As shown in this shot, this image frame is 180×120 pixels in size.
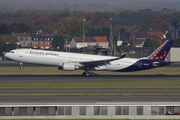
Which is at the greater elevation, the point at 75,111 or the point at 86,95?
the point at 75,111

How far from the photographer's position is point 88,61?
57.8m

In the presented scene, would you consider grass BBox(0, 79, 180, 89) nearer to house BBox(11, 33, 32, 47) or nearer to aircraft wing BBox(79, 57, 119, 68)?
aircraft wing BBox(79, 57, 119, 68)

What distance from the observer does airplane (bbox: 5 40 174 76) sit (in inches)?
2267

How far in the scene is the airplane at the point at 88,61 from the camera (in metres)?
57.6

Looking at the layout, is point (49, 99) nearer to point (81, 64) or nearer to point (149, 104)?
point (149, 104)

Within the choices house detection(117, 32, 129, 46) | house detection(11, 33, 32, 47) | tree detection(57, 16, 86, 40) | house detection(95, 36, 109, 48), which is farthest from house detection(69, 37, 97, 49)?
tree detection(57, 16, 86, 40)

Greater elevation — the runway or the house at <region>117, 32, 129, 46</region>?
the house at <region>117, 32, 129, 46</region>

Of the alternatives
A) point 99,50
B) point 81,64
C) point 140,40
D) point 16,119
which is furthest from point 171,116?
point 140,40

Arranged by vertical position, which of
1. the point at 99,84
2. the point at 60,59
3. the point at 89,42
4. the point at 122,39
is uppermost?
the point at 122,39

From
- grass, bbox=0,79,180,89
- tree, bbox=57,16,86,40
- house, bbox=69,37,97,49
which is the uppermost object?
tree, bbox=57,16,86,40

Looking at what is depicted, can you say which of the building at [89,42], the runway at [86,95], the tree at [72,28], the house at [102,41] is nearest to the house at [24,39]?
the building at [89,42]

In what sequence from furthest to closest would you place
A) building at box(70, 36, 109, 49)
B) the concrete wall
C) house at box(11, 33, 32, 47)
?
house at box(11, 33, 32, 47) < building at box(70, 36, 109, 49) < the concrete wall

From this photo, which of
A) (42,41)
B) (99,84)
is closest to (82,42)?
(42,41)

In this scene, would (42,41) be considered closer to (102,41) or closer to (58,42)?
(58,42)
